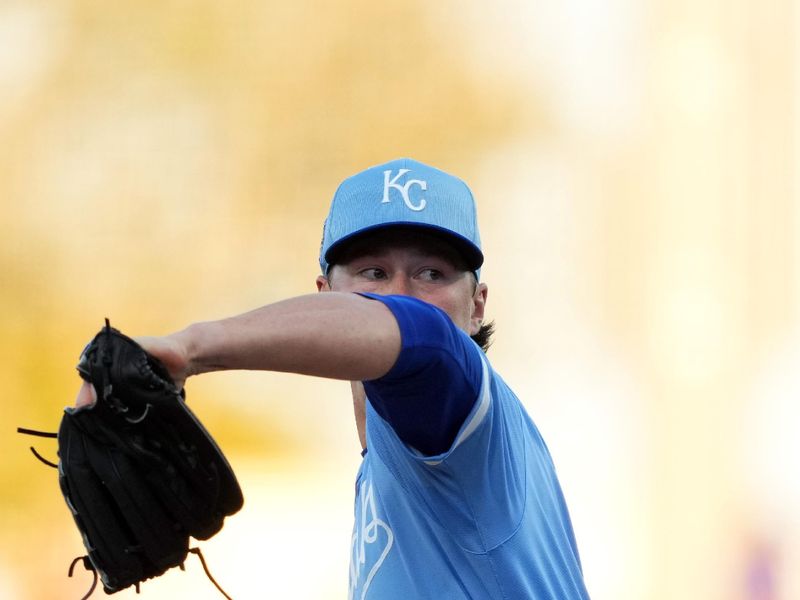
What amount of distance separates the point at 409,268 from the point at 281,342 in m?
0.95

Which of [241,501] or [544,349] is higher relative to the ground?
[544,349]

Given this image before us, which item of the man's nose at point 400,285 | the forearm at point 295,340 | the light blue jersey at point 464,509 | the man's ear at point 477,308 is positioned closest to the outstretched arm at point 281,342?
the forearm at point 295,340

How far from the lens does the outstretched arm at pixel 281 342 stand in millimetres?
1373

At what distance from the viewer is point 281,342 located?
4.52ft

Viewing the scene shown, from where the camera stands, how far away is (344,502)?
19.4ft

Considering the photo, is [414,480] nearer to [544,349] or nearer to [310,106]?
[544,349]

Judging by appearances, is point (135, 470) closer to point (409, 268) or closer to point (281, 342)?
point (281, 342)

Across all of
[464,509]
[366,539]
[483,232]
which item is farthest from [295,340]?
[483,232]

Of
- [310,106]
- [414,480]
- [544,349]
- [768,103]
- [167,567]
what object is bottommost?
[167,567]

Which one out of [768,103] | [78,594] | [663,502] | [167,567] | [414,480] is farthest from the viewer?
[768,103]

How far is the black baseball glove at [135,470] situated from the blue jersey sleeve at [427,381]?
264 mm

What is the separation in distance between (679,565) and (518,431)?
4405 millimetres

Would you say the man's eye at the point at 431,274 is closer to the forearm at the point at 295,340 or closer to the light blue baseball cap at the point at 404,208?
the light blue baseball cap at the point at 404,208

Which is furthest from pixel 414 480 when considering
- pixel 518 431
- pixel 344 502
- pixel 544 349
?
pixel 544 349
